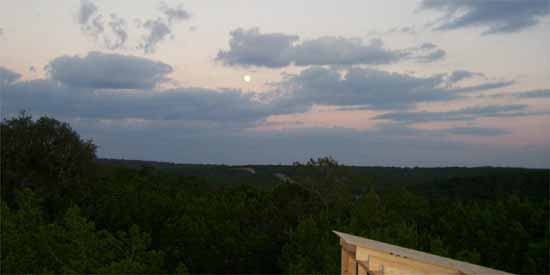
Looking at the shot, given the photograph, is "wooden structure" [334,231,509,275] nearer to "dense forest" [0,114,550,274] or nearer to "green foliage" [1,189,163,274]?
"green foliage" [1,189,163,274]

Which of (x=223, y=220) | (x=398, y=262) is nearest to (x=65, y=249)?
(x=223, y=220)

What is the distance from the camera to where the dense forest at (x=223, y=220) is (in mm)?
11383

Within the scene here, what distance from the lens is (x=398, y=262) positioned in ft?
14.0

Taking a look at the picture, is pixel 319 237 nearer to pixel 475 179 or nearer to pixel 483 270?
pixel 483 270

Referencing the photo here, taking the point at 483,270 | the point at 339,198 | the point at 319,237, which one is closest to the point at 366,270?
the point at 483,270

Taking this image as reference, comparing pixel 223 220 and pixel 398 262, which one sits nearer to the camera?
pixel 398 262

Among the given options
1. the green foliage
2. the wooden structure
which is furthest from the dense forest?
the wooden structure

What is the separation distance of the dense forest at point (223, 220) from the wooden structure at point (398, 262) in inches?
→ 272

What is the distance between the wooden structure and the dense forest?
22.7 ft

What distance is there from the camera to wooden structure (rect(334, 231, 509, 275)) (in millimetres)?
3939

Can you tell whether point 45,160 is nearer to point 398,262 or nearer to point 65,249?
point 65,249

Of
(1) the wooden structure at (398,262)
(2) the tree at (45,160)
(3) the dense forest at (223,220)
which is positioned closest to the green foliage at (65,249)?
(3) the dense forest at (223,220)

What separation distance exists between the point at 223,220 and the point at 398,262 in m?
12.8

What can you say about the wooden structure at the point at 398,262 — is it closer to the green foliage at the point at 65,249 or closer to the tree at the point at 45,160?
the green foliage at the point at 65,249
